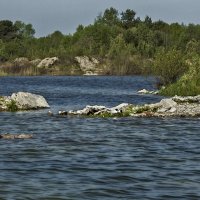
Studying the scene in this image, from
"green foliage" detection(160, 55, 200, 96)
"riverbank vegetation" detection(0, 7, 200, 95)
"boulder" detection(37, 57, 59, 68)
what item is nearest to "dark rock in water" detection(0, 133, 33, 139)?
"green foliage" detection(160, 55, 200, 96)

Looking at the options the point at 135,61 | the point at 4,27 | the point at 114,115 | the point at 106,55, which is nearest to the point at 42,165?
the point at 114,115

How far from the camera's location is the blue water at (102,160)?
16094 mm

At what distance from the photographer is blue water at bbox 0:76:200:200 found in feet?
52.8

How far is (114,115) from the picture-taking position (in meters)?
38.2

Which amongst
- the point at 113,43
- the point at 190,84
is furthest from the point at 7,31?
the point at 190,84

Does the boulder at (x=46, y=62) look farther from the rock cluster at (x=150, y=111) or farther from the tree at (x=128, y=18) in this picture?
the rock cluster at (x=150, y=111)

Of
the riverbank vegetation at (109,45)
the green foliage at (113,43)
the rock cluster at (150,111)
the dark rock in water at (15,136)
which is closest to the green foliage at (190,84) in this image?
the rock cluster at (150,111)

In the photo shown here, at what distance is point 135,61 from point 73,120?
97.2 m

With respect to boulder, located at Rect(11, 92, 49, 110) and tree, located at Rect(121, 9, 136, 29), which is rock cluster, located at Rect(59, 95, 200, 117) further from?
tree, located at Rect(121, 9, 136, 29)

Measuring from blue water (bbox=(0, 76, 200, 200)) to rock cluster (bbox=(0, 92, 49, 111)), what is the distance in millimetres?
8491

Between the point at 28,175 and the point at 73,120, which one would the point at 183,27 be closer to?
the point at 73,120

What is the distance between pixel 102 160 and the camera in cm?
2127

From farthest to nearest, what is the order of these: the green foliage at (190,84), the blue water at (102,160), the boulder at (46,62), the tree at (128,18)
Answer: the tree at (128,18) → the boulder at (46,62) → the green foliage at (190,84) → the blue water at (102,160)

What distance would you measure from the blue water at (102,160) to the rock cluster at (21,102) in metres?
8.49
